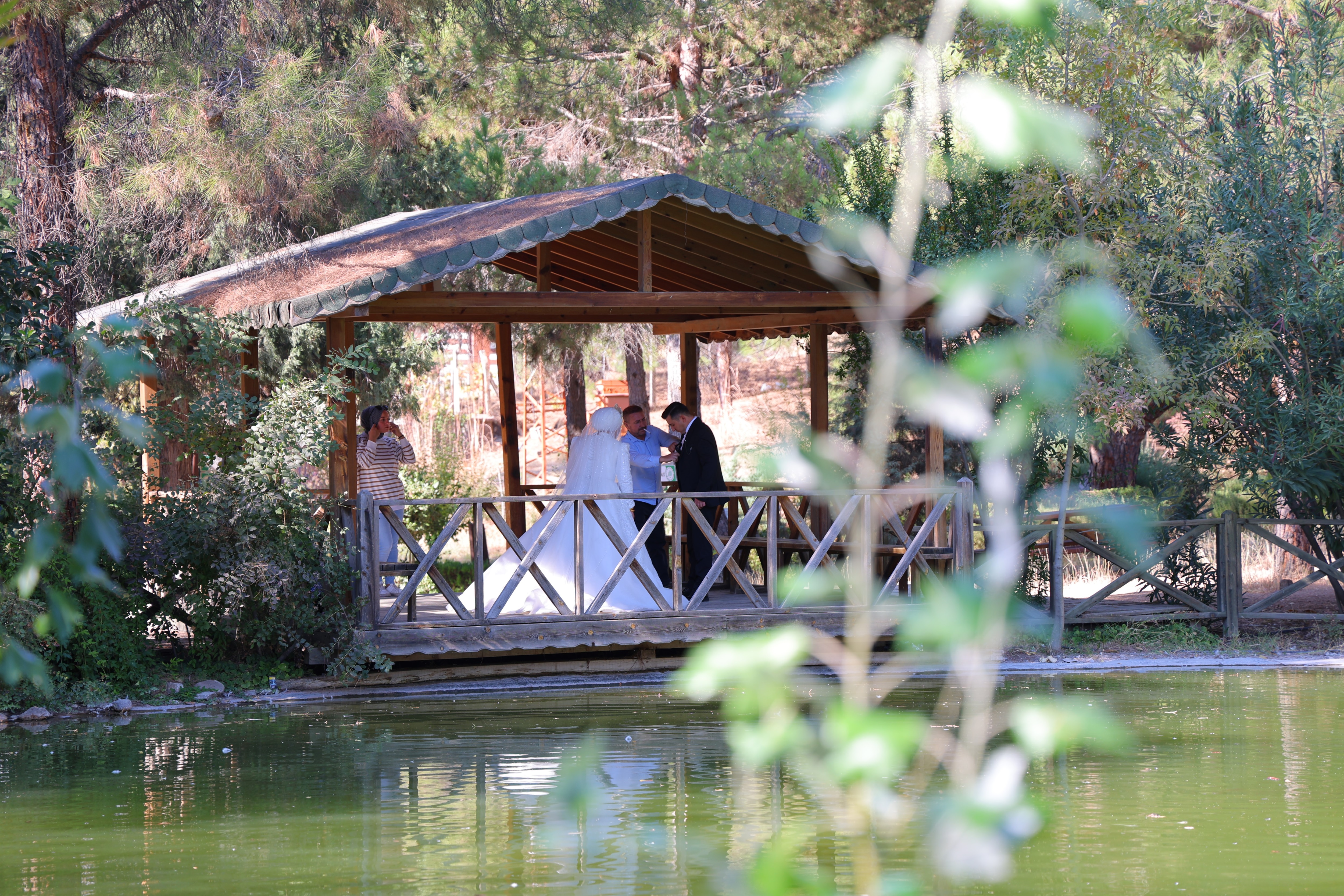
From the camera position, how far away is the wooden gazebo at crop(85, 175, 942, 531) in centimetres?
1027

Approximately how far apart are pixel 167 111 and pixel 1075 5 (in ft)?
33.9

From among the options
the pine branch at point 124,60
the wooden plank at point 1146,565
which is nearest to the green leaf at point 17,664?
the wooden plank at point 1146,565

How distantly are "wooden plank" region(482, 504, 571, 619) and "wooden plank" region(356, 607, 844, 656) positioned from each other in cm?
12

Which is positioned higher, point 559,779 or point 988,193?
point 988,193

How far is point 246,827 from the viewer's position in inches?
263

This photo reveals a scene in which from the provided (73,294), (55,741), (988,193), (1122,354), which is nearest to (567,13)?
(988,193)

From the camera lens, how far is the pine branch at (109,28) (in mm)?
12227

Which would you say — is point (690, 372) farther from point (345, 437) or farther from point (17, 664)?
point (17, 664)

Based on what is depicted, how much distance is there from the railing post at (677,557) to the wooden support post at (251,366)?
3.29 meters

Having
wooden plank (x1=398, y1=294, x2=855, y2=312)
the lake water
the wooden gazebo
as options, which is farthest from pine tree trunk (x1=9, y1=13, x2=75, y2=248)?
the lake water

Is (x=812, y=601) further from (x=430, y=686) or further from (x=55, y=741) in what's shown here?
(x=55, y=741)

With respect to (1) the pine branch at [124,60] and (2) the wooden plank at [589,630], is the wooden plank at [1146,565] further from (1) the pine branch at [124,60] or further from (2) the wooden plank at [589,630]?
(1) the pine branch at [124,60]

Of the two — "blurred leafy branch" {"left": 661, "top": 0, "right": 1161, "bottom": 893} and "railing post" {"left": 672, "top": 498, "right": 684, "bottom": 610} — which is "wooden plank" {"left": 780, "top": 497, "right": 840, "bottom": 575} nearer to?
"railing post" {"left": 672, "top": 498, "right": 684, "bottom": 610}

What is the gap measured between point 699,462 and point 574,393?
10.2 metres
